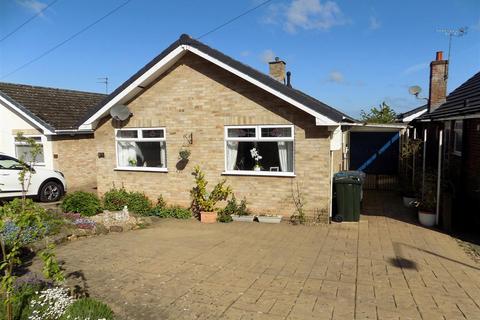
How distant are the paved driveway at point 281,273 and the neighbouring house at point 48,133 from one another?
28.1 ft

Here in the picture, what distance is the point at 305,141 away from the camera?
948cm

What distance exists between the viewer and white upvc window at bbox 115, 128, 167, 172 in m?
11.4

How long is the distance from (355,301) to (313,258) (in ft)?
6.20

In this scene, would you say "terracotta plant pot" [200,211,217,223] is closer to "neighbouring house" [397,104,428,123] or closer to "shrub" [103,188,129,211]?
"shrub" [103,188,129,211]

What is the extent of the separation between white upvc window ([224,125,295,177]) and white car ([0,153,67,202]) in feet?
21.6

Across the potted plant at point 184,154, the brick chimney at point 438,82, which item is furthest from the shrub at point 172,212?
the brick chimney at point 438,82

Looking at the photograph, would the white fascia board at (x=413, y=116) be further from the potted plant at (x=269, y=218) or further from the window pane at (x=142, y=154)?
the window pane at (x=142, y=154)

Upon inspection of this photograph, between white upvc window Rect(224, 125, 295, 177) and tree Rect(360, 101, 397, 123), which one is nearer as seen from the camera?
white upvc window Rect(224, 125, 295, 177)

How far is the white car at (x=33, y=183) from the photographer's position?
12.1m

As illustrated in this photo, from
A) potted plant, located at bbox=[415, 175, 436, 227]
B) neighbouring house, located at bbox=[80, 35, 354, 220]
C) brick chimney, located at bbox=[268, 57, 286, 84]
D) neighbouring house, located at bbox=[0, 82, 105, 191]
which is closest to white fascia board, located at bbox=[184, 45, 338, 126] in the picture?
neighbouring house, located at bbox=[80, 35, 354, 220]

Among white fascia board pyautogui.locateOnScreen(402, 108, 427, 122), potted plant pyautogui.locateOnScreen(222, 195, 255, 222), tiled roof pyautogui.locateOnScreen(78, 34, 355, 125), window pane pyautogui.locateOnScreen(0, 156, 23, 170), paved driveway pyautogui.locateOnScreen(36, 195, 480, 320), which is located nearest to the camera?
paved driveway pyautogui.locateOnScreen(36, 195, 480, 320)

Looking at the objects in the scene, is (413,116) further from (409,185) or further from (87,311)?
(87,311)

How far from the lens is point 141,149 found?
11883 millimetres

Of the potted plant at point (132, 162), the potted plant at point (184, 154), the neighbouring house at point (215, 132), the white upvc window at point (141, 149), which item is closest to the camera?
the neighbouring house at point (215, 132)
